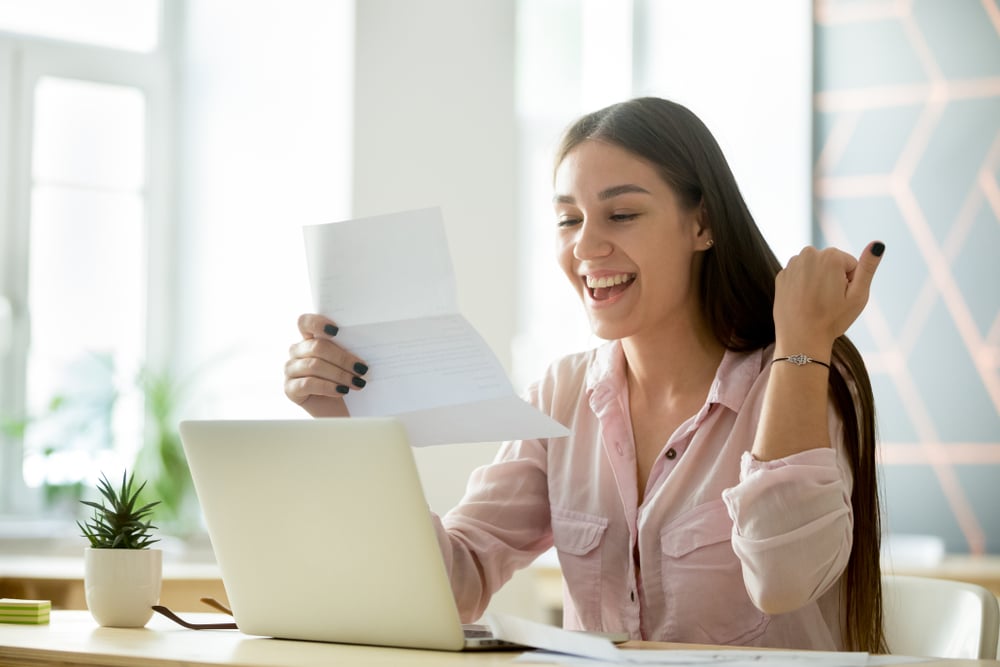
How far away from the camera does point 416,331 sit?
138cm

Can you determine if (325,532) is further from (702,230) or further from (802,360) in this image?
(702,230)

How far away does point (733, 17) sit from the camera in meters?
3.94

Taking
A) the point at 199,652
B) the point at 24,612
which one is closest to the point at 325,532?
the point at 199,652

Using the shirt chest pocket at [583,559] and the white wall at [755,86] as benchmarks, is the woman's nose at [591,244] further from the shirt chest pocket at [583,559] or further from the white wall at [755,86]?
the white wall at [755,86]

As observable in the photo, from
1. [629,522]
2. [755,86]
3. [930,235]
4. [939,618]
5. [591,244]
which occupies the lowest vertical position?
[939,618]

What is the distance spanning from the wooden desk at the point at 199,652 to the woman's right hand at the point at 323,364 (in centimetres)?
31

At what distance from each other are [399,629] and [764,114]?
3.00 meters

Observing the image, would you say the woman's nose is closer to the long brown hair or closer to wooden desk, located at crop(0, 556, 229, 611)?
the long brown hair

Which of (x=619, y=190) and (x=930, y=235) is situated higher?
(x=930, y=235)

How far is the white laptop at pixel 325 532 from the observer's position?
1145 millimetres

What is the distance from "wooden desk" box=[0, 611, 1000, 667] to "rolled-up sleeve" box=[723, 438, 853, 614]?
19 cm

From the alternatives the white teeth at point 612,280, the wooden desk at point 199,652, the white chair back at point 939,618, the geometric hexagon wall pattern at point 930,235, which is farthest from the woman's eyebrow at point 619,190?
the geometric hexagon wall pattern at point 930,235

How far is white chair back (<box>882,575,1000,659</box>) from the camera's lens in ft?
4.53

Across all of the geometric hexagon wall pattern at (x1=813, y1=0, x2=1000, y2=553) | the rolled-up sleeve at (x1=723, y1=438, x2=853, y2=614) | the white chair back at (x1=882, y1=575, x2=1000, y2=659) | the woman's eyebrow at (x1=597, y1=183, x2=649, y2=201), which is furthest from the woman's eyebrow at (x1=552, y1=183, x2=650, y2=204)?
the geometric hexagon wall pattern at (x1=813, y1=0, x2=1000, y2=553)
